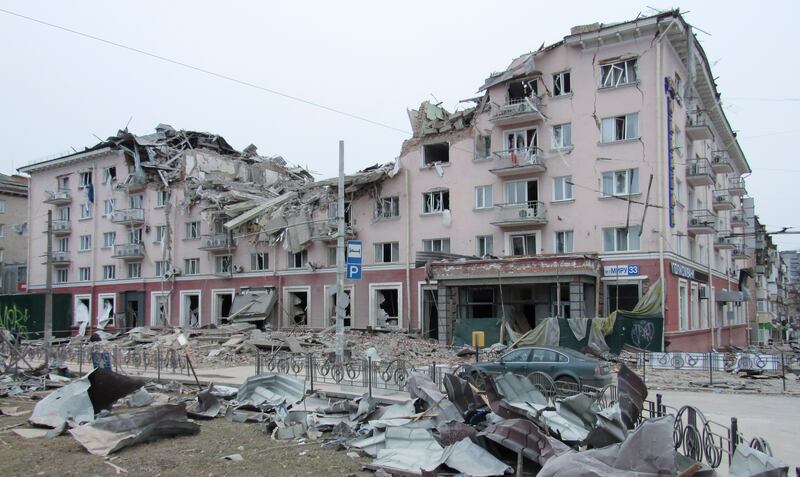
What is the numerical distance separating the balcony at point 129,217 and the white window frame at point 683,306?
1609 inches

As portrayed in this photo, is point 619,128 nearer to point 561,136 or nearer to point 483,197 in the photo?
point 561,136

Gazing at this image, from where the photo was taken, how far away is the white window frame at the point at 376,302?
39.6 metres

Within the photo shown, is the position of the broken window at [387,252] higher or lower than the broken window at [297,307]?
higher

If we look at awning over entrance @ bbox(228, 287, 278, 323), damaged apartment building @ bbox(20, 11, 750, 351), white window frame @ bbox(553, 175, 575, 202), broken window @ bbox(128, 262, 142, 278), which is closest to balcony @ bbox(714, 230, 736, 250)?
damaged apartment building @ bbox(20, 11, 750, 351)

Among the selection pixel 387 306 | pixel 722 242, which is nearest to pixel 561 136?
pixel 387 306

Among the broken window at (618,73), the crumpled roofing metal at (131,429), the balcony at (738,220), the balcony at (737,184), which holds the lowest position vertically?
the crumpled roofing metal at (131,429)

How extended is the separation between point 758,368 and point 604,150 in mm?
14717

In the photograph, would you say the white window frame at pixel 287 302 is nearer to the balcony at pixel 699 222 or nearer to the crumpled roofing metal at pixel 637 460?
the balcony at pixel 699 222

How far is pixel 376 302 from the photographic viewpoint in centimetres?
4112

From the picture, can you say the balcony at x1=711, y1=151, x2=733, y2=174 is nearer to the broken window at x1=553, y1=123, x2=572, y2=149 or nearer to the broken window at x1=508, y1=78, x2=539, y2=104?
the broken window at x1=553, y1=123, x2=572, y2=149

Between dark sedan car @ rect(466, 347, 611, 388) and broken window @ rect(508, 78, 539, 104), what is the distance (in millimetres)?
21200

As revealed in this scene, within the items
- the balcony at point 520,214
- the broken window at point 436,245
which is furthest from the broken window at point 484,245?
the broken window at point 436,245

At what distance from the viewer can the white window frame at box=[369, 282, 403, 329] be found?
39.6 m

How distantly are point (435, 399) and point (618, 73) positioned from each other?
26940 millimetres
